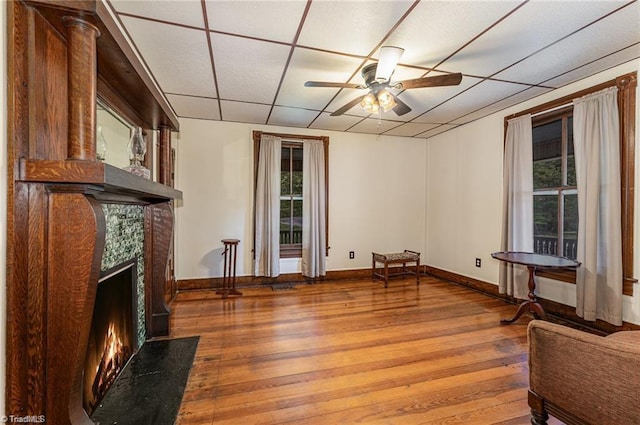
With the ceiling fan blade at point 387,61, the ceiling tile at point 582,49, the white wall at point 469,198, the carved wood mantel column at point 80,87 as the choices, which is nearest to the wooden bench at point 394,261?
the white wall at point 469,198

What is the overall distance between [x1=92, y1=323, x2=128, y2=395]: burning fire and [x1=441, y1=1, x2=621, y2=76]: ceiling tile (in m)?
3.45

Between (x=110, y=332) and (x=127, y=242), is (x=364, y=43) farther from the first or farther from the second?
(x=110, y=332)

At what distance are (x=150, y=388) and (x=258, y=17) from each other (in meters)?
2.63

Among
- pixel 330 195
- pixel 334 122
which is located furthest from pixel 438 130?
pixel 330 195

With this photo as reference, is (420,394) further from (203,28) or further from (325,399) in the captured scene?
(203,28)

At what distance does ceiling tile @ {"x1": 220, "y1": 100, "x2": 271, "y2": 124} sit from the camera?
3.65 metres

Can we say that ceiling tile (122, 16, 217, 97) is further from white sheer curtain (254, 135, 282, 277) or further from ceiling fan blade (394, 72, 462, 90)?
ceiling fan blade (394, 72, 462, 90)

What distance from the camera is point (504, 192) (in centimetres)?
374

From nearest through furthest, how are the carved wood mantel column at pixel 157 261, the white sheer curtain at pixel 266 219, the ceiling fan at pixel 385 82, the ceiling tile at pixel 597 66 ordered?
the ceiling fan at pixel 385 82 → the ceiling tile at pixel 597 66 → the carved wood mantel column at pixel 157 261 → the white sheer curtain at pixel 266 219

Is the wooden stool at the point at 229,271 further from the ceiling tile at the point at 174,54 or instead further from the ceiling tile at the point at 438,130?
the ceiling tile at the point at 438,130

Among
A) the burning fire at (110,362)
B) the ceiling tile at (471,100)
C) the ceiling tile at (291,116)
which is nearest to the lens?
the burning fire at (110,362)

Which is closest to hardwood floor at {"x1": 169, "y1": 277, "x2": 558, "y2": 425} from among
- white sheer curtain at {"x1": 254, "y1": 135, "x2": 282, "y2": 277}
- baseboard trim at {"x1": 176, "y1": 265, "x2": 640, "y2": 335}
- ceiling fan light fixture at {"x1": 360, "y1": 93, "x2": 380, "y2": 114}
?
baseboard trim at {"x1": 176, "y1": 265, "x2": 640, "y2": 335}

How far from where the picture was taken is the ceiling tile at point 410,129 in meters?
4.51

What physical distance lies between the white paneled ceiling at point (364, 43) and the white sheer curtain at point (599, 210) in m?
0.45
